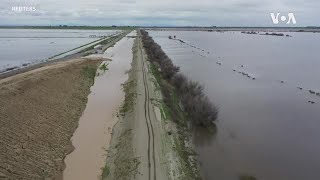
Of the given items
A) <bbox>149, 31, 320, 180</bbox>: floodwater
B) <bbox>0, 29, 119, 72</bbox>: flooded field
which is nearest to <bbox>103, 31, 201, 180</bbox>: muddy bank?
<bbox>149, 31, 320, 180</bbox>: floodwater

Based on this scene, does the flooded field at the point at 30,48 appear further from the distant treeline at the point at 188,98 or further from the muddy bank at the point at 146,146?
the muddy bank at the point at 146,146

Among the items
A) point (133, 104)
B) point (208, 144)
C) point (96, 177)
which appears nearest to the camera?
point (96, 177)

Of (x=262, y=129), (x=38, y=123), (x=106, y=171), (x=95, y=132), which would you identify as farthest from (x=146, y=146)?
(x=262, y=129)

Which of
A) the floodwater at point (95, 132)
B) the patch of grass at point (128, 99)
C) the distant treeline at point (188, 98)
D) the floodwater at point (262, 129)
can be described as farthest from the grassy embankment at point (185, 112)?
the floodwater at point (95, 132)

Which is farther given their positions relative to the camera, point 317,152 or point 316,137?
point 316,137

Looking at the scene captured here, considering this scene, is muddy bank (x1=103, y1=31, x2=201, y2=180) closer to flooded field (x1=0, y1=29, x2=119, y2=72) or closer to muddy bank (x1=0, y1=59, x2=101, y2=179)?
muddy bank (x1=0, y1=59, x2=101, y2=179)

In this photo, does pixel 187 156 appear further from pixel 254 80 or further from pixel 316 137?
pixel 254 80

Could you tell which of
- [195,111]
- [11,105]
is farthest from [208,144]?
[11,105]
